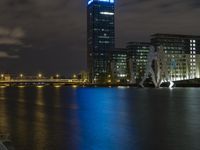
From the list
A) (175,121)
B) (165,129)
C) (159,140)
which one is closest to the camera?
(159,140)

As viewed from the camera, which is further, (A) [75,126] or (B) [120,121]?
(B) [120,121]

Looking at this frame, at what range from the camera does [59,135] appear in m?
35.3

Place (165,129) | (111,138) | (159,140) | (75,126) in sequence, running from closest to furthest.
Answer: (159,140), (111,138), (165,129), (75,126)

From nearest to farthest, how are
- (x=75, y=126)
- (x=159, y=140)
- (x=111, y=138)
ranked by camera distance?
(x=159, y=140), (x=111, y=138), (x=75, y=126)

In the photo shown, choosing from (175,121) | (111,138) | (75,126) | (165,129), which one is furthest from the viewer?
(175,121)

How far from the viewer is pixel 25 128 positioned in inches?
1588

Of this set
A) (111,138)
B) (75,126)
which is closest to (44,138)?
(111,138)

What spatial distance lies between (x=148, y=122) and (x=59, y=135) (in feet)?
42.1

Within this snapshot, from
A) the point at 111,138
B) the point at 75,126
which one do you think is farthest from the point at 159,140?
the point at 75,126

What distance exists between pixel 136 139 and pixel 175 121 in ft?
44.9

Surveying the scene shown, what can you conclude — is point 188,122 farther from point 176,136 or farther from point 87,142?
point 87,142

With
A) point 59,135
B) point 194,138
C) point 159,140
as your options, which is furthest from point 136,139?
point 59,135

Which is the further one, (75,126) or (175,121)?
(175,121)

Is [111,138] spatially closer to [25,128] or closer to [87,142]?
[87,142]
